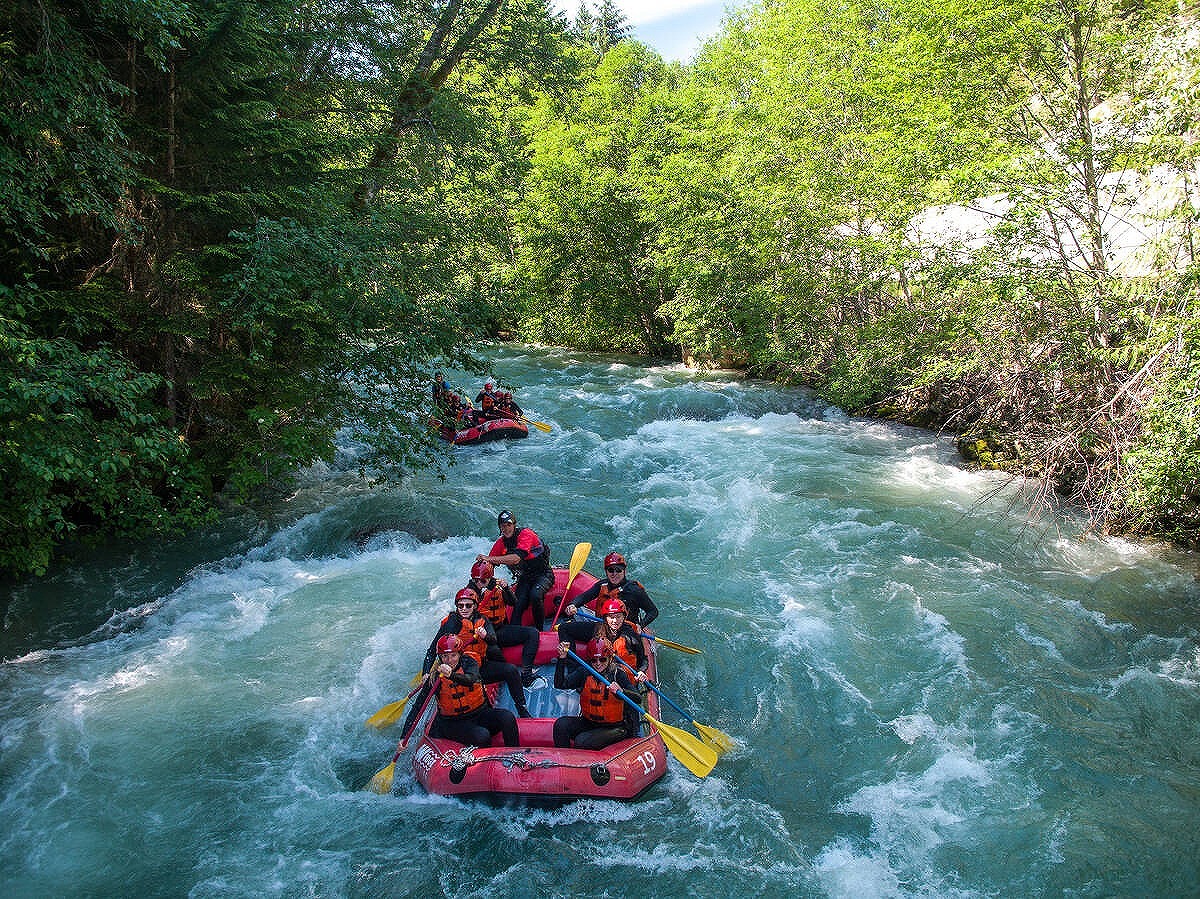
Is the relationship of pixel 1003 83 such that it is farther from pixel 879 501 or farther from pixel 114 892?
pixel 114 892

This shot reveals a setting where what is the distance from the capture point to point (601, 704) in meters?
5.68

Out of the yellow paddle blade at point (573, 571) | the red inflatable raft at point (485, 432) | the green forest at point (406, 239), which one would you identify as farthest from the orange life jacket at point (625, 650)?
the red inflatable raft at point (485, 432)

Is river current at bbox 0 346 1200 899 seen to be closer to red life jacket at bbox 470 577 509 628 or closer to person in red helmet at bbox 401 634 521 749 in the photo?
person in red helmet at bbox 401 634 521 749

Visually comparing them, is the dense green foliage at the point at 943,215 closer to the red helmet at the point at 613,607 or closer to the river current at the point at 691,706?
the river current at the point at 691,706

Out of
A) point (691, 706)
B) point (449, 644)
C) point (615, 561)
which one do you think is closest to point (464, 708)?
point (449, 644)

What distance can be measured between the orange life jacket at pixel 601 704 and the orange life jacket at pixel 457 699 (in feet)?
2.94

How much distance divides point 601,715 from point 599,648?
0.55m

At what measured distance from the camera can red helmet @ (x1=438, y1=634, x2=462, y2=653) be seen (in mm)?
5785

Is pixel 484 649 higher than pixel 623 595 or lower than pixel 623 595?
lower

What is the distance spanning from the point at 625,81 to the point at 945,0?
45.1 feet

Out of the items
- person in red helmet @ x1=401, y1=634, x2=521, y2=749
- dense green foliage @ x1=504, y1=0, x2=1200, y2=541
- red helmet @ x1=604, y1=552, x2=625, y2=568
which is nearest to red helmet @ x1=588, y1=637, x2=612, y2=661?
person in red helmet @ x1=401, y1=634, x2=521, y2=749

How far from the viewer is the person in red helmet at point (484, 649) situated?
6.10 metres

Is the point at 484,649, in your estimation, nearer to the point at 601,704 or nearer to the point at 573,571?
the point at 601,704

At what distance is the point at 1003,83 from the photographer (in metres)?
9.73
